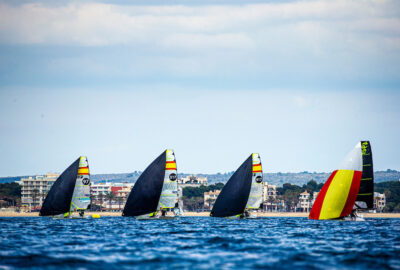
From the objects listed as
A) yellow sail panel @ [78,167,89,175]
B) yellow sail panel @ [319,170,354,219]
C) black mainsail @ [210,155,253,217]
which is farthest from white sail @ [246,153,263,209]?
yellow sail panel @ [78,167,89,175]

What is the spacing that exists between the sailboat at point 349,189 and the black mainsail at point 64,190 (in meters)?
40.7

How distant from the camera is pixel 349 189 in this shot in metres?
89.3

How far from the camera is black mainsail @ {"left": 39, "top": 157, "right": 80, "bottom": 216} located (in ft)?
363

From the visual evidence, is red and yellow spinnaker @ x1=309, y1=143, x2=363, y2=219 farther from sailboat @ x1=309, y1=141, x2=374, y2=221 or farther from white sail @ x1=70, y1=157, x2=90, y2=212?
white sail @ x1=70, y1=157, x2=90, y2=212

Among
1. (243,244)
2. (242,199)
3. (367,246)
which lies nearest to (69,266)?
(243,244)

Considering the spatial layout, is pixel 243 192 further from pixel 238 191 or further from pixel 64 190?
pixel 64 190

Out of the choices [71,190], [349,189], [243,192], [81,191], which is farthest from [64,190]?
[349,189]

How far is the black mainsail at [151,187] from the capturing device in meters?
101

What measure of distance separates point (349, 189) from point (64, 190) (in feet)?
154

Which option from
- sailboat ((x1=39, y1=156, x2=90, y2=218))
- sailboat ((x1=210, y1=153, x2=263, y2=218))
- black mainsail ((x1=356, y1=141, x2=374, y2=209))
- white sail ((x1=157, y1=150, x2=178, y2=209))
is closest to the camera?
black mainsail ((x1=356, y1=141, x2=374, y2=209))

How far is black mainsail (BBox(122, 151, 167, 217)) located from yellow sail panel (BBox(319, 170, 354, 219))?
2527cm

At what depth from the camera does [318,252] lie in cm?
4691

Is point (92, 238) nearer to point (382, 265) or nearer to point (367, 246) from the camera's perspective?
point (367, 246)

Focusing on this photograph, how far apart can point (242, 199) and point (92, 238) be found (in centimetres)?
5279
